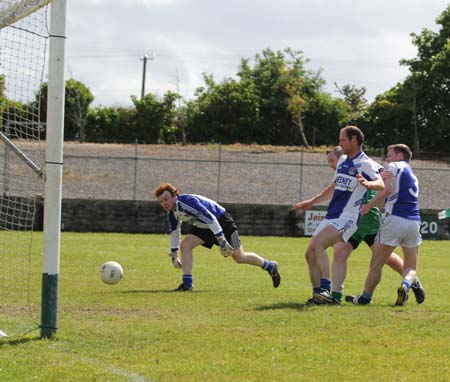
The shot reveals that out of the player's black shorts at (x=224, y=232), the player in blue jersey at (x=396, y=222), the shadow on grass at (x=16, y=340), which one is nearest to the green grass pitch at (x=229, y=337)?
the shadow on grass at (x=16, y=340)

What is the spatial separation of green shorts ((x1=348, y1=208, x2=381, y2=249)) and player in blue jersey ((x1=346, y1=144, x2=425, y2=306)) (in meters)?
0.75

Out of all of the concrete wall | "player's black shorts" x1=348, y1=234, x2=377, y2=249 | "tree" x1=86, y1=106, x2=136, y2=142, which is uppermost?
"tree" x1=86, y1=106, x2=136, y2=142

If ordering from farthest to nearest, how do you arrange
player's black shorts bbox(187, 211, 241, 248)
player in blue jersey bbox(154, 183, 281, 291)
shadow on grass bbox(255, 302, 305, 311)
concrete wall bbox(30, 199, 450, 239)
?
1. concrete wall bbox(30, 199, 450, 239)
2. player's black shorts bbox(187, 211, 241, 248)
3. player in blue jersey bbox(154, 183, 281, 291)
4. shadow on grass bbox(255, 302, 305, 311)

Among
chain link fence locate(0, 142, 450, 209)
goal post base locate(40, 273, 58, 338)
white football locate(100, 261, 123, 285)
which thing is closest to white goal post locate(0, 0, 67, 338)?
goal post base locate(40, 273, 58, 338)

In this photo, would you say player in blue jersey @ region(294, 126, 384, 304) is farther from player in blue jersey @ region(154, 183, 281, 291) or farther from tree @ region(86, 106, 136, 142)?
tree @ region(86, 106, 136, 142)

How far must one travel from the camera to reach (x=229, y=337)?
7.92 meters

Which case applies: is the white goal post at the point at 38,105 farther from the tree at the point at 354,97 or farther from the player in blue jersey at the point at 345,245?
the tree at the point at 354,97

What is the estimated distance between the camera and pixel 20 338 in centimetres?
785

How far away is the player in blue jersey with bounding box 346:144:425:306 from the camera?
1038 centimetres

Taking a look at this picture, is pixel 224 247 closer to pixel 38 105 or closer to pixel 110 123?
pixel 38 105

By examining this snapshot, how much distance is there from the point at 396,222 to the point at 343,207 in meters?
0.65

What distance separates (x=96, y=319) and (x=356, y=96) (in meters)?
58.8

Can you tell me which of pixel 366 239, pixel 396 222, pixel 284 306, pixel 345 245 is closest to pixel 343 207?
pixel 396 222

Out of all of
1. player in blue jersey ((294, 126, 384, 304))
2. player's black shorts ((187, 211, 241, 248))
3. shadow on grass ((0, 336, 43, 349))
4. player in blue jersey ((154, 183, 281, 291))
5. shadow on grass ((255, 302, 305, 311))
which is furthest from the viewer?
player's black shorts ((187, 211, 241, 248))
